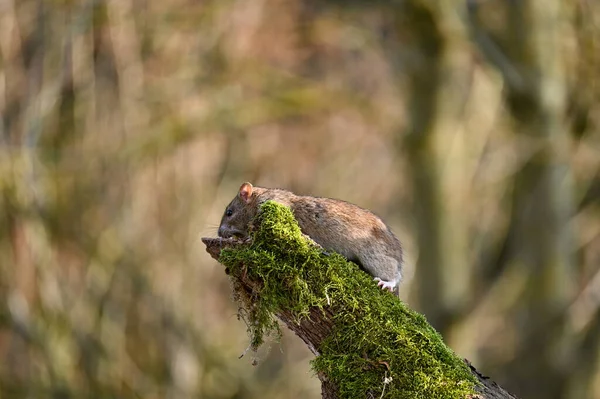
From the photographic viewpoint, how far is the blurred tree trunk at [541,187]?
10383mm

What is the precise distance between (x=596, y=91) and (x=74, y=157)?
17.7ft

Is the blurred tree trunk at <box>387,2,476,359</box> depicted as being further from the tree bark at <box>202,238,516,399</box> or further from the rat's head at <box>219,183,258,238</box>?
the tree bark at <box>202,238,516,399</box>

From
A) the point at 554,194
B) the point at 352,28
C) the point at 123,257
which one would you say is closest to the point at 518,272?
the point at 554,194

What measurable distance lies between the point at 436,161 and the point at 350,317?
7.56m

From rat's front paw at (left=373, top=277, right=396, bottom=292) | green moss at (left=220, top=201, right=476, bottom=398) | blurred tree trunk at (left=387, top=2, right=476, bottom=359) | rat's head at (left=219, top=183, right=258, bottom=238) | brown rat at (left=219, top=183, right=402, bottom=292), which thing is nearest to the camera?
green moss at (left=220, top=201, right=476, bottom=398)

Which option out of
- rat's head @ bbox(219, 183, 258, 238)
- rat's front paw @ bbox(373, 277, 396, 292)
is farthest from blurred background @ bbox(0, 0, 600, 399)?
rat's front paw @ bbox(373, 277, 396, 292)

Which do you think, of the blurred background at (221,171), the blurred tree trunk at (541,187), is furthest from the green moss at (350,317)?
the blurred tree trunk at (541,187)

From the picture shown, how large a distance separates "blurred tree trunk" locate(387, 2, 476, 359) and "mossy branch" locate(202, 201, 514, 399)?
23.0 ft

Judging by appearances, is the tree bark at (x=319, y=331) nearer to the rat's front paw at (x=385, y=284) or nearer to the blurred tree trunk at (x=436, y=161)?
the rat's front paw at (x=385, y=284)

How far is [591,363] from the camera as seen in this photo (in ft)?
33.9

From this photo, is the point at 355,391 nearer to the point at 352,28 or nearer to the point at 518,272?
the point at 518,272

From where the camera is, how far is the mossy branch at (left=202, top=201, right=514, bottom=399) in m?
4.04

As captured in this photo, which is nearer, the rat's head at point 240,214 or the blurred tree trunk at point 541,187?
the rat's head at point 240,214

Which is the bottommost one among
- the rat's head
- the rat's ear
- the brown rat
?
the rat's head
